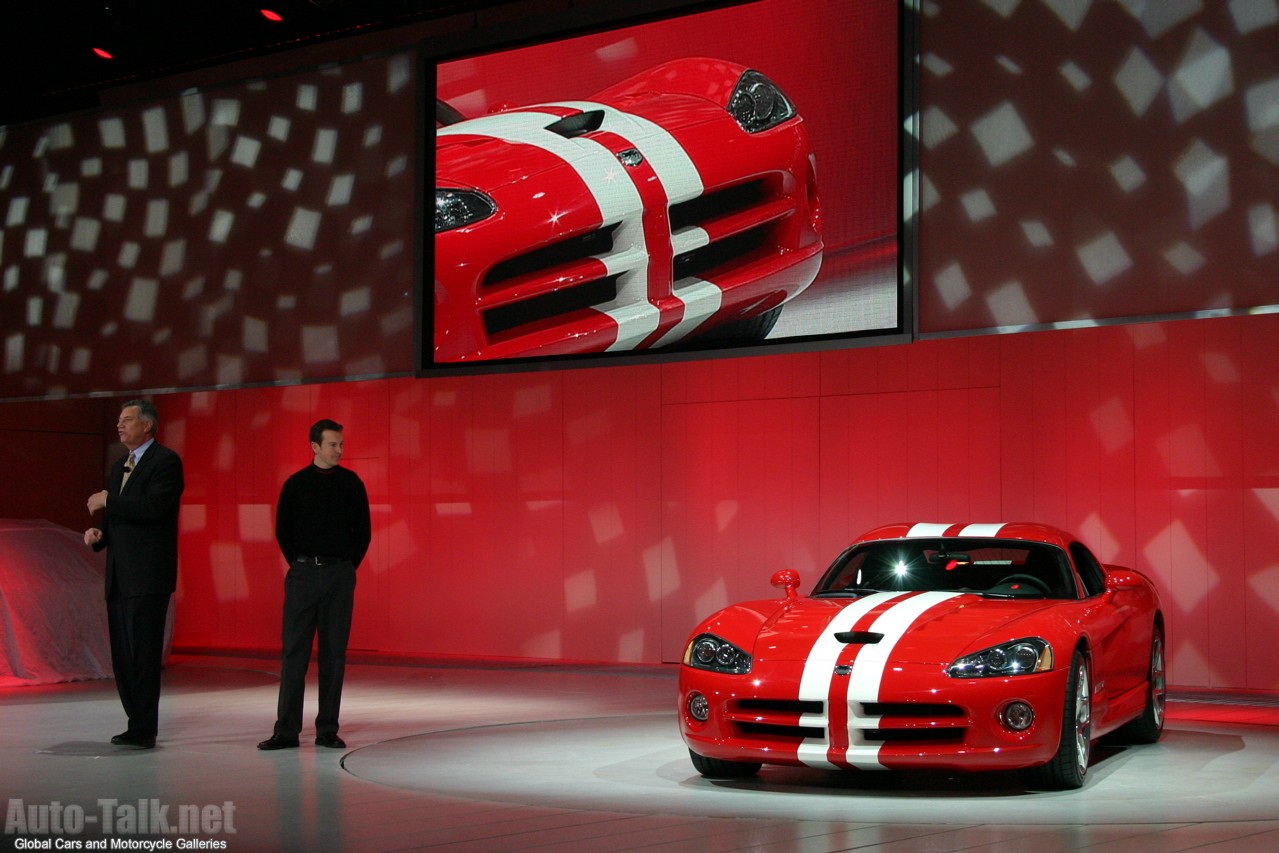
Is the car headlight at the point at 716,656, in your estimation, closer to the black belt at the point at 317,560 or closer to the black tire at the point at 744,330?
the black belt at the point at 317,560

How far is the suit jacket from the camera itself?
586 centimetres

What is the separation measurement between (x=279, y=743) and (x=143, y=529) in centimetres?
104

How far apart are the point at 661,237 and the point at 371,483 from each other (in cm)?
439

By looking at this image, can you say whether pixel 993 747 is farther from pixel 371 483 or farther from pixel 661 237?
pixel 371 483

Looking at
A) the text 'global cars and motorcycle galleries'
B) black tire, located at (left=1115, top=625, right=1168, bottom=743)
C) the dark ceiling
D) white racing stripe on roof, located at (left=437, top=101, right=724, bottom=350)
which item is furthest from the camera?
the dark ceiling

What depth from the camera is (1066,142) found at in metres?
7.62

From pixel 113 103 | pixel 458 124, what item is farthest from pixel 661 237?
pixel 113 103

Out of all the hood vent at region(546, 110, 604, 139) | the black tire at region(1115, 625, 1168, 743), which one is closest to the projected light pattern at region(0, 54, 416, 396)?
the hood vent at region(546, 110, 604, 139)

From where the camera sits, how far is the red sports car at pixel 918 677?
181 inches

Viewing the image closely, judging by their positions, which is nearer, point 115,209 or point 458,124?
point 458,124

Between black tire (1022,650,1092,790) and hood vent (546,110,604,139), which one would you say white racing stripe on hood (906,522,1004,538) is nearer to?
black tire (1022,650,1092,790)

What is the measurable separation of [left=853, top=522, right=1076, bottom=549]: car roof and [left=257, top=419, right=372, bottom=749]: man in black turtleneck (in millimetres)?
2128

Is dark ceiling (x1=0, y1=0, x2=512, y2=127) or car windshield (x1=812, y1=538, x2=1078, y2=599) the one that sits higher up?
dark ceiling (x1=0, y1=0, x2=512, y2=127)

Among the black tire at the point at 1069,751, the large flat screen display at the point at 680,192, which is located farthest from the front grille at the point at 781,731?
the large flat screen display at the point at 680,192
